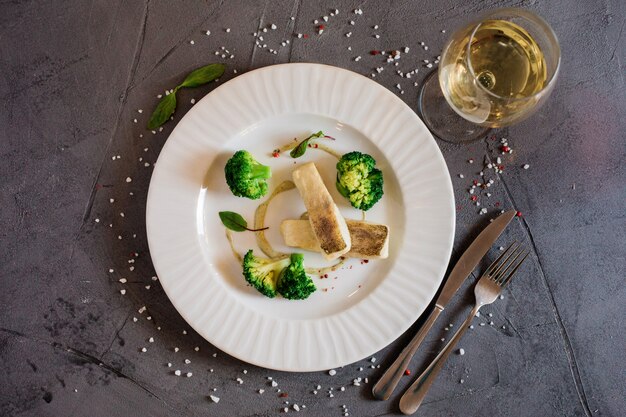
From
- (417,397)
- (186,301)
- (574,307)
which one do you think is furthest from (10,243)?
(574,307)

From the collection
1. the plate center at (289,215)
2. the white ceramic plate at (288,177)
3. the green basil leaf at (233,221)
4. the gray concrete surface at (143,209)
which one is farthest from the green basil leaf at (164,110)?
the green basil leaf at (233,221)

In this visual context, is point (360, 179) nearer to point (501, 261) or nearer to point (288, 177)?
point (288, 177)

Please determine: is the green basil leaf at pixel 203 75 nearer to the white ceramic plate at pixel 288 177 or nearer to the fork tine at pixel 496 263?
the white ceramic plate at pixel 288 177

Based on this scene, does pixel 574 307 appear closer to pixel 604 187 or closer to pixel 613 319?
pixel 613 319

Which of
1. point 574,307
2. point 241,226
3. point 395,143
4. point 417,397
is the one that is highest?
point 395,143

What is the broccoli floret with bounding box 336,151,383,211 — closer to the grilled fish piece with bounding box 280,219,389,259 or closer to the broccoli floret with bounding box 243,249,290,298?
the grilled fish piece with bounding box 280,219,389,259
